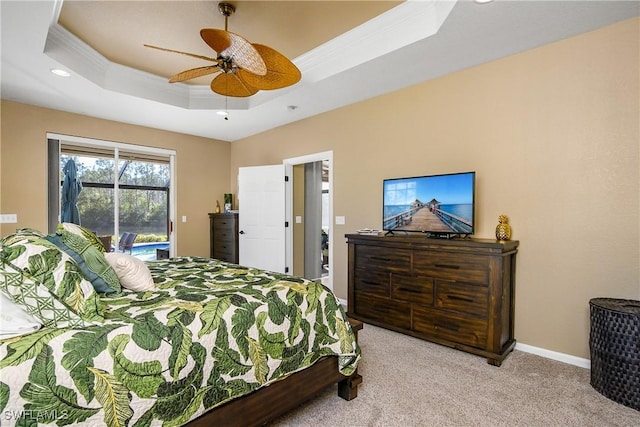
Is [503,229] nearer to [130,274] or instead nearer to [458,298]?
[458,298]

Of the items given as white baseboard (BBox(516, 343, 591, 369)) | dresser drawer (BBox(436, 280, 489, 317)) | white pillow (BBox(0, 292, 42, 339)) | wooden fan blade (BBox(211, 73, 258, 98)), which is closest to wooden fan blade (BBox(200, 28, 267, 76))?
wooden fan blade (BBox(211, 73, 258, 98))

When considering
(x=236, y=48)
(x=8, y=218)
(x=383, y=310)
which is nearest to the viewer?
(x=236, y=48)

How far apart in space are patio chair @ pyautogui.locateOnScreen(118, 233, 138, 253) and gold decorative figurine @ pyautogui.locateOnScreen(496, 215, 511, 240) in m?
5.04

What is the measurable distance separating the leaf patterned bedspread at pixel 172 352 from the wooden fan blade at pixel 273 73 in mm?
1520

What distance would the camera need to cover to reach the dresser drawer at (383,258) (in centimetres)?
315

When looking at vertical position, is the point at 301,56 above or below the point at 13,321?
above

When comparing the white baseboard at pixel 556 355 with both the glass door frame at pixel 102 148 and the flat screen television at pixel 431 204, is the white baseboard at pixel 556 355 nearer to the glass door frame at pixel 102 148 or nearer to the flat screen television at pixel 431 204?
the flat screen television at pixel 431 204

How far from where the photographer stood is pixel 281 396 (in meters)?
1.74

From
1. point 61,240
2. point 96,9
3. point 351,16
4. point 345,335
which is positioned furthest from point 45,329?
point 351,16

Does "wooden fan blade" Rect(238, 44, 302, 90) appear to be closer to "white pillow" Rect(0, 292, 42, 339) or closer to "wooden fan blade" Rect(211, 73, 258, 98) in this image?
"wooden fan blade" Rect(211, 73, 258, 98)

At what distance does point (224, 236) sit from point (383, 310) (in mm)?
3426

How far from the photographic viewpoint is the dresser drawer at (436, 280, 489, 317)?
267 centimetres

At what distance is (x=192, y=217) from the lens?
5.84m

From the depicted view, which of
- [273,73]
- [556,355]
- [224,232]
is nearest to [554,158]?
[556,355]
